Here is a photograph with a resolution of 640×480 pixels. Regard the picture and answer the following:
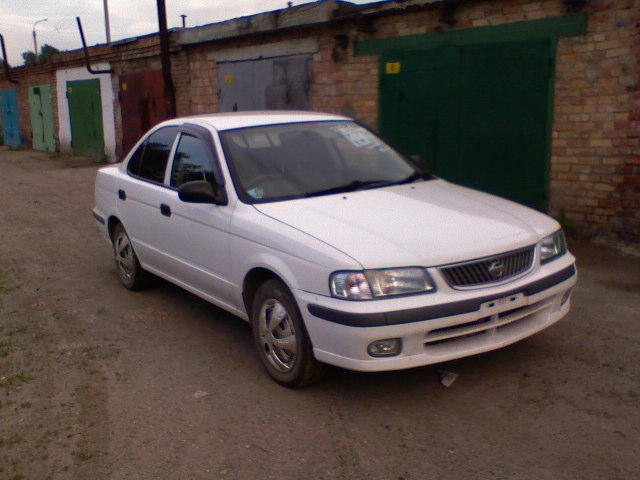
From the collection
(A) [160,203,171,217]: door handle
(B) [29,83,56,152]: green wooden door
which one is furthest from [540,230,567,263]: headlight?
(B) [29,83,56,152]: green wooden door

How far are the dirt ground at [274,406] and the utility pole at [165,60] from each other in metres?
9.59

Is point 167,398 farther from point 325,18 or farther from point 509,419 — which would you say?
point 325,18

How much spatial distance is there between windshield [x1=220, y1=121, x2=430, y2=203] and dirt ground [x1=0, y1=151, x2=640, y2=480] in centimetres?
121

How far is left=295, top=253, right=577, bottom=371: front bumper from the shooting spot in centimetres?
354

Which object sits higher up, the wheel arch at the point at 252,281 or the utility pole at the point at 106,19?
the utility pole at the point at 106,19

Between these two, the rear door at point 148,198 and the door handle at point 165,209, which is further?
A: the rear door at point 148,198

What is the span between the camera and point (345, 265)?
3559 mm

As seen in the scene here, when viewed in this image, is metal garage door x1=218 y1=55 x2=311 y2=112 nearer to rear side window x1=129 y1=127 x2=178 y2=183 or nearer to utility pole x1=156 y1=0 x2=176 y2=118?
utility pole x1=156 y1=0 x2=176 y2=118

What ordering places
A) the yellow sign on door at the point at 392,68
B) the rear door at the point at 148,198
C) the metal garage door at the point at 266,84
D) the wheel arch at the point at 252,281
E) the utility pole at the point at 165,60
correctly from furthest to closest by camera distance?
the utility pole at the point at 165,60 → the metal garage door at the point at 266,84 → the yellow sign on door at the point at 392,68 → the rear door at the point at 148,198 → the wheel arch at the point at 252,281

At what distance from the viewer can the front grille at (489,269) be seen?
3.68m

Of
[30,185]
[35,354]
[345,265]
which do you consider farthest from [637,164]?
[30,185]

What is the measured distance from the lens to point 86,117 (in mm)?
20422

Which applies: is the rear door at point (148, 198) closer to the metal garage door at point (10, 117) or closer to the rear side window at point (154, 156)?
the rear side window at point (154, 156)

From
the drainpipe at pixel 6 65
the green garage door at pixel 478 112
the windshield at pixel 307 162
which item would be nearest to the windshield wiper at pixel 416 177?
the windshield at pixel 307 162
